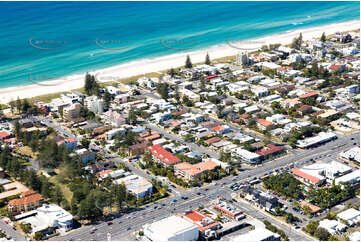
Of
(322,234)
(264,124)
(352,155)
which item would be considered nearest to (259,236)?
(322,234)

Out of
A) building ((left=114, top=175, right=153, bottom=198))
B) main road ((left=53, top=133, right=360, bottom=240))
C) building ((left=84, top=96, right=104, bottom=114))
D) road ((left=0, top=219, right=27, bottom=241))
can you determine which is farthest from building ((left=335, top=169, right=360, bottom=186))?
building ((left=84, top=96, right=104, bottom=114))

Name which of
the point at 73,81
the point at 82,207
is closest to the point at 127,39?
the point at 73,81

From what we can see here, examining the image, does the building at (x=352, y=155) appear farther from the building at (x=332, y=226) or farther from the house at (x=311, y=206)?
the building at (x=332, y=226)

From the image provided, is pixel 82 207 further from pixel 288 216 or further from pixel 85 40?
pixel 85 40

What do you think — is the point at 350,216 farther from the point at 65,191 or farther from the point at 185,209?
the point at 65,191

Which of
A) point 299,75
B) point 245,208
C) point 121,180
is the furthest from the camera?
point 299,75

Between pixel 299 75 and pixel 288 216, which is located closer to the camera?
pixel 288 216

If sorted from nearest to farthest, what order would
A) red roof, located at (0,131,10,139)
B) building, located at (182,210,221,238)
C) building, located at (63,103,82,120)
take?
1. building, located at (182,210,221,238)
2. red roof, located at (0,131,10,139)
3. building, located at (63,103,82,120)

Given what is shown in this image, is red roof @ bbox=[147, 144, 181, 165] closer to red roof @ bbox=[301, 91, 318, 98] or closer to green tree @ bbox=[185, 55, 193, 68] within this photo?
red roof @ bbox=[301, 91, 318, 98]
